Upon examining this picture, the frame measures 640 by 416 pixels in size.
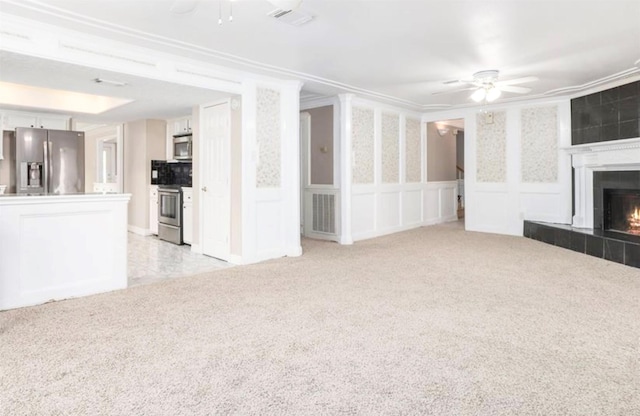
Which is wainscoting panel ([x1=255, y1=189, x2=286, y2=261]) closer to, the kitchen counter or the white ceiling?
the white ceiling

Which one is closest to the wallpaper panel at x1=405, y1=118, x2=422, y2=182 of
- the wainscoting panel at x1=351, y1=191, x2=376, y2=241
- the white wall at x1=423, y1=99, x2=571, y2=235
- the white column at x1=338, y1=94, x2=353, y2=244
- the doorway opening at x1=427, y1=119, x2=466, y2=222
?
the doorway opening at x1=427, y1=119, x2=466, y2=222

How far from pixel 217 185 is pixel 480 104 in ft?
16.5

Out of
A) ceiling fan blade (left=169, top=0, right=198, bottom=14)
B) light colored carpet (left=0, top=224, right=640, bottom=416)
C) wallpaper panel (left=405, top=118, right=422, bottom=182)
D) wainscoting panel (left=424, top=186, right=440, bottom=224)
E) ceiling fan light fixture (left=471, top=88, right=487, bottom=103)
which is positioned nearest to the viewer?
light colored carpet (left=0, top=224, right=640, bottom=416)

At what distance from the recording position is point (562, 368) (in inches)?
80.9

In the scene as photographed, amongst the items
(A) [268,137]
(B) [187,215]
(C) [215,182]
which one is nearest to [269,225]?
(C) [215,182]

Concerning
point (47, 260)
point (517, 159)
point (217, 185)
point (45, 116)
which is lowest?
point (47, 260)

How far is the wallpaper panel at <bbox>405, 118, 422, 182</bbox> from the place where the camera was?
25.0 feet

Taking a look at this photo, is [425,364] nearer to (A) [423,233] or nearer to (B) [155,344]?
(B) [155,344]

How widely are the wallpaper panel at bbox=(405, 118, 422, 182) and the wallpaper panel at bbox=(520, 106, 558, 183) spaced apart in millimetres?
1917

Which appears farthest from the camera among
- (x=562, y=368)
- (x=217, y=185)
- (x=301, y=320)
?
(x=217, y=185)

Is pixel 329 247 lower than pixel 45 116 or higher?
lower

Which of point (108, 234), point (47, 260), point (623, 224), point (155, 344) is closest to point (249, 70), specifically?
point (108, 234)

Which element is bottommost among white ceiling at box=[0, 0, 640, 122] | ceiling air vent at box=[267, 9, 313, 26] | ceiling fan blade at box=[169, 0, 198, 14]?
ceiling fan blade at box=[169, 0, 198, 14]

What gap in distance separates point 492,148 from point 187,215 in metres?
5.53
